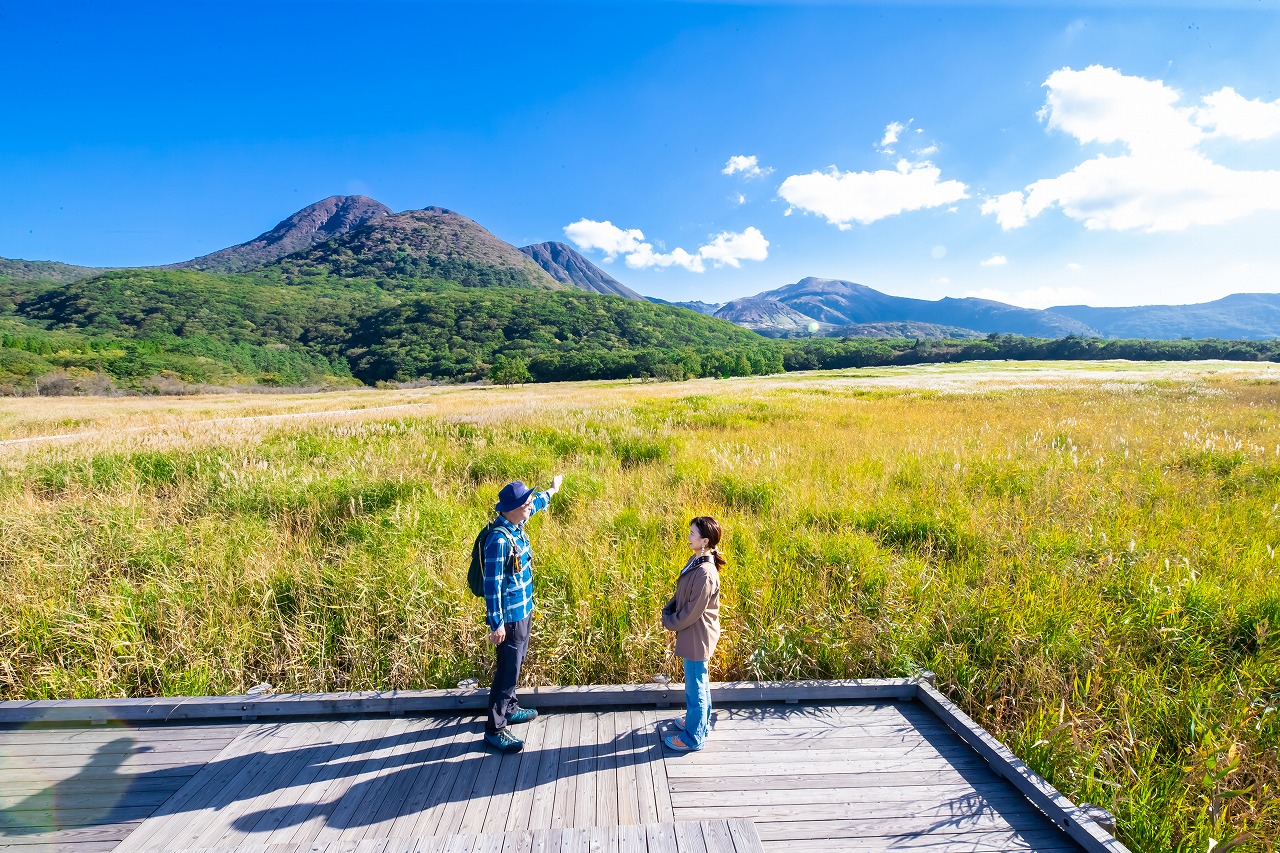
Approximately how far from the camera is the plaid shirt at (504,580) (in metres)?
3.30

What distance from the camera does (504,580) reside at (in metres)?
3.39

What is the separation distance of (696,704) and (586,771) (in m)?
0.82

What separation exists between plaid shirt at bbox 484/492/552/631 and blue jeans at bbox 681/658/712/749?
1280mm

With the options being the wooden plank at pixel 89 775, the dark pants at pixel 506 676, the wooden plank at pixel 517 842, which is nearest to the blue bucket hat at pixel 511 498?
the dark pants at pixel 506 676

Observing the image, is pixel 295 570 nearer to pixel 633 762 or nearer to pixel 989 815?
pixel 633 762

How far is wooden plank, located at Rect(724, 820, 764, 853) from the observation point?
95.3 inches

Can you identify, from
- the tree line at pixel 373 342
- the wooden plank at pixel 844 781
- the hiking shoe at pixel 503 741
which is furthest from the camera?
the tree line at pixel 373 342

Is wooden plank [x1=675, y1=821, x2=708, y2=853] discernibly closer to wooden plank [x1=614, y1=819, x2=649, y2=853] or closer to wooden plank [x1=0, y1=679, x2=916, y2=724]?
wooden plank [x1=614, y1=819, x2=649, y2=853]

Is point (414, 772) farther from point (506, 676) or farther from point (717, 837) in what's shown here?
point (717, 837)

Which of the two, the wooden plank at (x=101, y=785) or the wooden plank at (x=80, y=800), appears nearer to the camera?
the wooden plank at (x=80, y=800)

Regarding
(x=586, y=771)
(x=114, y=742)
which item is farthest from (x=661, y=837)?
(x=114, y=742)

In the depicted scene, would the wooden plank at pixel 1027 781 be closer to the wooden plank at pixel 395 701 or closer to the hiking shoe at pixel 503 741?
the wooden plank at pixel 395 701

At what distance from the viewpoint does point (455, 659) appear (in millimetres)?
4129

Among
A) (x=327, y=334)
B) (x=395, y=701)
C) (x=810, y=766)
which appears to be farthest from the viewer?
(x=327, y=334)
